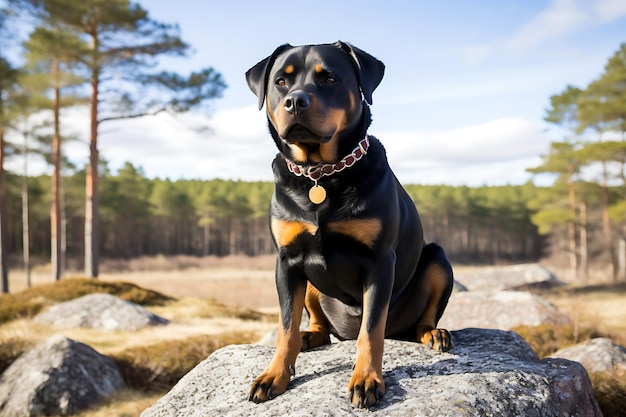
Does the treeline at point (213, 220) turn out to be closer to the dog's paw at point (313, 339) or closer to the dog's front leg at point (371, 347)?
the dog's paw at point (313, 339)

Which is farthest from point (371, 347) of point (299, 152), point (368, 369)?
point (299, 152)

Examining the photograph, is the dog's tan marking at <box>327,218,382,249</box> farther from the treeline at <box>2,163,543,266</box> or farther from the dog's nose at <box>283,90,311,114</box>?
the treeline at <box>2,163,543,266</box>

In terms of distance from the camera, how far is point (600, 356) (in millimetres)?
5879

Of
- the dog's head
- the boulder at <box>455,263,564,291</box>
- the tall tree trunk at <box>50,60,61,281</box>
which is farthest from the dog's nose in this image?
the tall tree trunk at <box>50,60,61,281</box>

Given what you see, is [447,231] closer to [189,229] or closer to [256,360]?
[189,229]

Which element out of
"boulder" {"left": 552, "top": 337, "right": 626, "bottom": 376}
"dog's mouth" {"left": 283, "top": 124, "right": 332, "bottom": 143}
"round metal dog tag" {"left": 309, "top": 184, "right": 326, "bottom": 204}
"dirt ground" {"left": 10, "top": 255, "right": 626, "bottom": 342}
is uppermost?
"dog's mouth" {"left": 283, "top": 124, "right": 332, "bottom": 143}

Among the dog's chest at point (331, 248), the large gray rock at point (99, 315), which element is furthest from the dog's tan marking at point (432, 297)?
the large gray rock at point (99, 315)

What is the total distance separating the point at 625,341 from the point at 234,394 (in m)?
7.35

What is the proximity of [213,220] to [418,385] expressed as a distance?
54.0 m

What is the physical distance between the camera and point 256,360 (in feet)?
12.4

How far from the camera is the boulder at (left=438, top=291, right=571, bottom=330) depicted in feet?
27.5

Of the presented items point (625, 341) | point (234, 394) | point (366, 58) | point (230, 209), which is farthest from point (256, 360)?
point (230, 209)

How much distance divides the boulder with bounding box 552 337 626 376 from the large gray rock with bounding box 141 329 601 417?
2433mm

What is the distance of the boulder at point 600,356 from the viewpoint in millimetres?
5672
